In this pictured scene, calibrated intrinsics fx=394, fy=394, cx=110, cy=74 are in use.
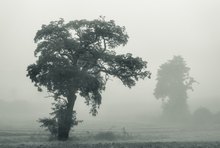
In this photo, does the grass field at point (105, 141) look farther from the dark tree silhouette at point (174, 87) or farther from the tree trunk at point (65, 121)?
the dark tree silhouette at point (174, 87)

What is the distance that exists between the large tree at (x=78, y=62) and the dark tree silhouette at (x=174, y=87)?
6089 centimetres

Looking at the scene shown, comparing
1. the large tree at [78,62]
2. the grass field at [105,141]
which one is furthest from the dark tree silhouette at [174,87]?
the large tree at [78,62]

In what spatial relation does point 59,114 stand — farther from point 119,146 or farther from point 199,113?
point 199,113

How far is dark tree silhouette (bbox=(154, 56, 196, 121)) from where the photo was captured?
109 metres

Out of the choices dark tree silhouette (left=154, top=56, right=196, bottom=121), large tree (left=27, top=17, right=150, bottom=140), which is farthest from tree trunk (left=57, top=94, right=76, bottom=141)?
dark tree silhouette (left=154, top=56, right=196, bottom=121)

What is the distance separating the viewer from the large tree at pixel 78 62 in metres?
45.8

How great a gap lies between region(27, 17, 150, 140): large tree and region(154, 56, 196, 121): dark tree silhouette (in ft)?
200

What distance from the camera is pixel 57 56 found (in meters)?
46.9

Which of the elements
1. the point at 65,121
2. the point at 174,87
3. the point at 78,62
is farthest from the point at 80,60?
the point at 174,87

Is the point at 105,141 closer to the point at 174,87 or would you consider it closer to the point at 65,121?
the point at 65,121

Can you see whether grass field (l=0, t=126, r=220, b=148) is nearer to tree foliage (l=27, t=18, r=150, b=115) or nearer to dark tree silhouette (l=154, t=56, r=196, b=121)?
tree foliage (l=27, t=18, r=150, b=115)

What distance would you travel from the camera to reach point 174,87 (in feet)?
364

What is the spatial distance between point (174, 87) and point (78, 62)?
66565 millimetres

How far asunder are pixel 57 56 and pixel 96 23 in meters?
6.11
